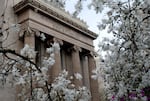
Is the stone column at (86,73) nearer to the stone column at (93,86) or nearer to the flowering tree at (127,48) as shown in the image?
the stone column at (93,86)

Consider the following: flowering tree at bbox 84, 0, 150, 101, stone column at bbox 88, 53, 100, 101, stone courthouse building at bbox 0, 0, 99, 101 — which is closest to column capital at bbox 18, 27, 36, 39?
stone courthouse building at bbox 0, 0, 99, 101

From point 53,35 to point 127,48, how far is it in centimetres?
1576

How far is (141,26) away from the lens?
263 inches

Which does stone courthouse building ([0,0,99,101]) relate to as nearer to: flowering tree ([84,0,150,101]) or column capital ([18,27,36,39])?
column capital ([18,27,36,39])

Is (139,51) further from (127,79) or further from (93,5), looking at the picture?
(93,5)

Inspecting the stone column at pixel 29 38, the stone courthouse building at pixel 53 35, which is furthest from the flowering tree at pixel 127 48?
the stone column at pixel 29 38

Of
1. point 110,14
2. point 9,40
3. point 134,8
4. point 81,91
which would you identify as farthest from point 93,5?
point 9,40

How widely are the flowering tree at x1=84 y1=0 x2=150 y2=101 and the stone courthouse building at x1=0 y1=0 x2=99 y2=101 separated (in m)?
11.8

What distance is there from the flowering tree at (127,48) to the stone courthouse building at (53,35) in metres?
11.8

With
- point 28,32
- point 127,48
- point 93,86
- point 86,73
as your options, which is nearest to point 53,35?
point 28,32

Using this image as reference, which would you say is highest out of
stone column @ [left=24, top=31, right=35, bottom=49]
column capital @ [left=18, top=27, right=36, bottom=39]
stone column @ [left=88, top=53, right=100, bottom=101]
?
column capital @ [left=18, top=27, right=36, bottom=39]

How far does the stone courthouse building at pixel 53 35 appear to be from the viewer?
796 inches

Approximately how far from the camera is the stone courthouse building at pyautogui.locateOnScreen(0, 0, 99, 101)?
66.3ft

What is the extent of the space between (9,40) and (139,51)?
48.1 ft
